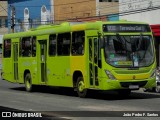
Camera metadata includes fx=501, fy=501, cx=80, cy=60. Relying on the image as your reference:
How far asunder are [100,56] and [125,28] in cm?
155

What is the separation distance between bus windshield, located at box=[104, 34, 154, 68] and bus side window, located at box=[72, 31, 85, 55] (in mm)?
1501

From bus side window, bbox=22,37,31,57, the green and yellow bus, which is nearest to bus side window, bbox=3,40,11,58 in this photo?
bus side window, bbox=22,37,31,57

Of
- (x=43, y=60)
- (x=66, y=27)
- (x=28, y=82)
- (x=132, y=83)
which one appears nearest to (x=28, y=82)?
(x=28, y=82)

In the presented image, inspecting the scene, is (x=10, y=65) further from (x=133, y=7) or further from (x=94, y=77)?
(x=133, y=7)

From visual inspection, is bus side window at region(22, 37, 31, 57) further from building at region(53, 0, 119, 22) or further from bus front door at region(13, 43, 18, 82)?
building at region(53, 0, 119, 22)

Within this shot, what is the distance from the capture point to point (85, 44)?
19984 mm

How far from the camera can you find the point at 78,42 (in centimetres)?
2053

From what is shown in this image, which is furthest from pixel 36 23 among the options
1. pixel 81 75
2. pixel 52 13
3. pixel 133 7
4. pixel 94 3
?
pixel 81 75

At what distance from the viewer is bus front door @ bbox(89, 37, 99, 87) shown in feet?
63.8

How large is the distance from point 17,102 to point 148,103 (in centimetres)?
493

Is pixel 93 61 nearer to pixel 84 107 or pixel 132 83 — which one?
pixel 132 83

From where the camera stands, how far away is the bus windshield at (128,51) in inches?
749

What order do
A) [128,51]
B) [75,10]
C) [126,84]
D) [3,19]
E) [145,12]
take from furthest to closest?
[3,19] → [75,10] → [145,12] → [128,51] → [126,84]

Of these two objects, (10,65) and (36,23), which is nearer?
(10,65)
